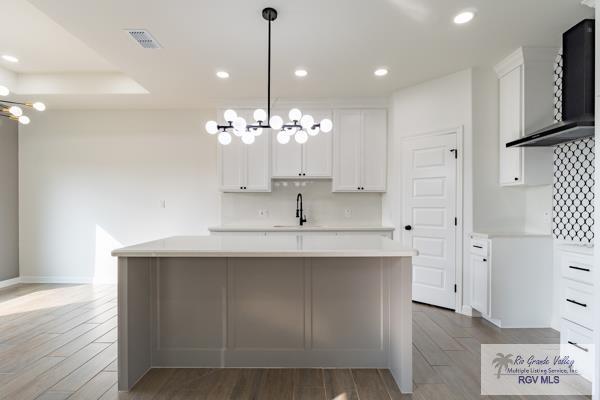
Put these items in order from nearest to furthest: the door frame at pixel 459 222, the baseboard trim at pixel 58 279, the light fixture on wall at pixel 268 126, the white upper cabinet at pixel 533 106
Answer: the light fixture on wall at pixel 268 126 < the white upper cabinet at pixel 533 106 < the door frame at pixel 459 222 < the baseboard trim at pixel 58 279

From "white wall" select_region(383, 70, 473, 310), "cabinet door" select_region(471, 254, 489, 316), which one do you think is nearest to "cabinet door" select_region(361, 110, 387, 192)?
"white wall" select_region(383, 70, 473, 310)

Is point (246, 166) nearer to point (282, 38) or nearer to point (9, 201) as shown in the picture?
point (282, 38)

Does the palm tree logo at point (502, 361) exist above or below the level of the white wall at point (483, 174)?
below

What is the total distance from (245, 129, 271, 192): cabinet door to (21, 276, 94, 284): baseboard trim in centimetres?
297

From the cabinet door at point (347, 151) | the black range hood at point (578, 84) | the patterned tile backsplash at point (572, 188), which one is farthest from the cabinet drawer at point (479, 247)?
the cabinet door at point (347, 151)

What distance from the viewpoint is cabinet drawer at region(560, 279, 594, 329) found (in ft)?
7.50

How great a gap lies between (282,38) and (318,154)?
1.97 metres

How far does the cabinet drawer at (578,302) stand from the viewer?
90.0 inches

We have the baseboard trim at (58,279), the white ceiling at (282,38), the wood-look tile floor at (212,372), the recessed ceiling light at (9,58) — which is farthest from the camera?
the baseboard trim at (58,279)

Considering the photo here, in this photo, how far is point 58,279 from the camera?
16.5ft

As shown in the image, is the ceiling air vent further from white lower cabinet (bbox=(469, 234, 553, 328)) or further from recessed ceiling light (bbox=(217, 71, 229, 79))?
white lower cabinet (bbox=(469, 234, 553, 328))

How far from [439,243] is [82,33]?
423 centimetres

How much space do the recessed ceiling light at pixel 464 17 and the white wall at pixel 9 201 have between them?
6.12m

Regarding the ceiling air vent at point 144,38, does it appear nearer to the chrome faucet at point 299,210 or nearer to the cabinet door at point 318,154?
the cabinet door at point 318,154
